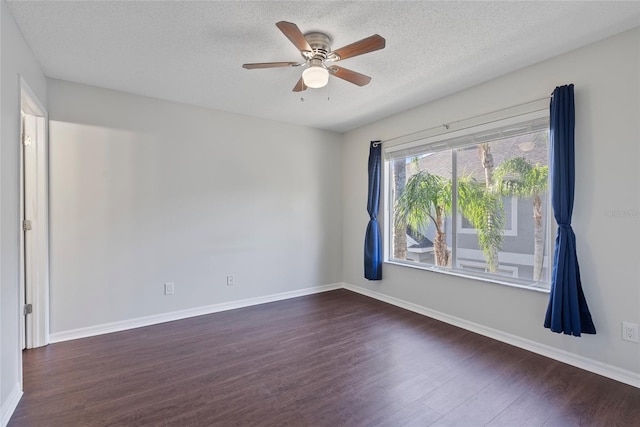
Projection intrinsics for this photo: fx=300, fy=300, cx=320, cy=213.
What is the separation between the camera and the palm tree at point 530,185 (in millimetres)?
2734

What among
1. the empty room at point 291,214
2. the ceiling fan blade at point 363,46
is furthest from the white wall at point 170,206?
the ceiling fan blade at point 363,46

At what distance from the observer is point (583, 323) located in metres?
2.31

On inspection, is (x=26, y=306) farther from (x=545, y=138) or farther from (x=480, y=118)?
(x=545, y=138)

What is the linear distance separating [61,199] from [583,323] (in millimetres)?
4716

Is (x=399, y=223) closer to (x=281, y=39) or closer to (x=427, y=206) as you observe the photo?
(x=427, y=206)

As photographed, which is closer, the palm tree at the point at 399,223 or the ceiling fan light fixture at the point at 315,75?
the ceiling fan light fixture at the point at 315,75

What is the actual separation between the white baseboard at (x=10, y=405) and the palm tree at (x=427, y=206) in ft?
12.6

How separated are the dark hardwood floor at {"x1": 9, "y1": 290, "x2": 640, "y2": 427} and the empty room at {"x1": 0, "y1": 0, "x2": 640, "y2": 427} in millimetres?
21

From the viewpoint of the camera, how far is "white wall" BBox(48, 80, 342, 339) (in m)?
2.99

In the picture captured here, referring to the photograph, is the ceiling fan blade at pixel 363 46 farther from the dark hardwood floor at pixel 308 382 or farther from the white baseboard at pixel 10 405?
the white baseboard at pixel 10 405

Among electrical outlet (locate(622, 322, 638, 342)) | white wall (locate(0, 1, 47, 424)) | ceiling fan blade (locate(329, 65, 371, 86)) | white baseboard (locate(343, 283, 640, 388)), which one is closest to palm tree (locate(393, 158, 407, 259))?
white baseboard (locate(343, 283, 640, 388))

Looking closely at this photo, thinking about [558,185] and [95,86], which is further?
[95,86]

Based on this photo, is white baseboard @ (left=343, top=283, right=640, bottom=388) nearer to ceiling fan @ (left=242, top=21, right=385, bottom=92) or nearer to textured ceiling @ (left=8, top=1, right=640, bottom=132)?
textured ceiling @ (left=8, top=1, right=640, bottom=132)

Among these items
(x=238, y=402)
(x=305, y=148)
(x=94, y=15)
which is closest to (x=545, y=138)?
(x=305, y=148)
